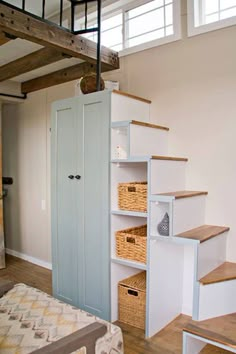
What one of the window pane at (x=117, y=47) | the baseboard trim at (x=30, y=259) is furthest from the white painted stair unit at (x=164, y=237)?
the baseboard trim at (x=30, y=259)

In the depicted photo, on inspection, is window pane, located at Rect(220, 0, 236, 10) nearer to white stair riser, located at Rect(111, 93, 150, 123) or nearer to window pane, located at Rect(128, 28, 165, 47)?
window pane, located at Rect(128, 28, 165, 47)

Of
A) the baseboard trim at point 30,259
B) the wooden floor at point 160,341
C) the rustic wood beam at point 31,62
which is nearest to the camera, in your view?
the wooden floor at point 160,341

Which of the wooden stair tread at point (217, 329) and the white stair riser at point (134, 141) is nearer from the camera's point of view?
the wooden stair tread at point (217, 329)

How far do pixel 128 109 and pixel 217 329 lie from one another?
6.17 feet

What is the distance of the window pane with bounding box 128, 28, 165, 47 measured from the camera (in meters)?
3.08

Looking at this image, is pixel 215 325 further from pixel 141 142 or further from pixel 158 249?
pixel 141 142

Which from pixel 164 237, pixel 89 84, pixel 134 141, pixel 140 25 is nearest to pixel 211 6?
pixel 140 25

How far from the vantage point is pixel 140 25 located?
3.23 m

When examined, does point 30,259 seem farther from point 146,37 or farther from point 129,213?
point 146,37

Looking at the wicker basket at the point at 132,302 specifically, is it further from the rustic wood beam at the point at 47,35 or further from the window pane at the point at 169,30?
the window pane at the point at 169,30

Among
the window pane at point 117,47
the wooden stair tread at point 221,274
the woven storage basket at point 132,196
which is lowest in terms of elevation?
the wooden stair tread at point 221,274

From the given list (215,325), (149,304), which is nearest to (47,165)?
(149,304)

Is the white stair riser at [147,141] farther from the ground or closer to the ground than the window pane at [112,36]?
closer to the ground

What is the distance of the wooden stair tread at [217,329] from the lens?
1.95m
